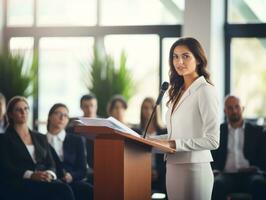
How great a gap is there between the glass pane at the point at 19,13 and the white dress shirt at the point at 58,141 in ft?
10.7

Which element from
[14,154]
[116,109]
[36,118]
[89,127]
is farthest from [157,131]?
[89,127]

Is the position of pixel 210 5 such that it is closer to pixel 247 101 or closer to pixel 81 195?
pixel 247 101

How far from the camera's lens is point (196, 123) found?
3.42 meters

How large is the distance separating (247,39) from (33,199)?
3808 mm

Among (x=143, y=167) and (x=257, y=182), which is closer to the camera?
(x=143, y=167)

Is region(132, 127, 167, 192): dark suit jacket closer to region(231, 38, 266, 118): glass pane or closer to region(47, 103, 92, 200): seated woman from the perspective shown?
region(47, 103, 92, 200): seated woman

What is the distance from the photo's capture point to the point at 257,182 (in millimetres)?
5875

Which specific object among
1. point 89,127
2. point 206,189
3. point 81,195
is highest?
point 89,127

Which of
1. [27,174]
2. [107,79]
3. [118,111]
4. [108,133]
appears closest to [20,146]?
[27,174]

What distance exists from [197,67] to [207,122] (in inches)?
13.1

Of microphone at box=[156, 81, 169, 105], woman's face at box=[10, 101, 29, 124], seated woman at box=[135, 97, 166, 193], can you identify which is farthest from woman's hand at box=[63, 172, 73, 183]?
microphone at box=[156, 81, 169, 105]

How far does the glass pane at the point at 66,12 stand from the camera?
350 inches

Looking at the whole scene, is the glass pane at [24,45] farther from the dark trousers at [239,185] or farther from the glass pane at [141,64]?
the dark trousers at [239,185]

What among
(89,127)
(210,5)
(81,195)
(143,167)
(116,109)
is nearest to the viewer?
(89,127)
